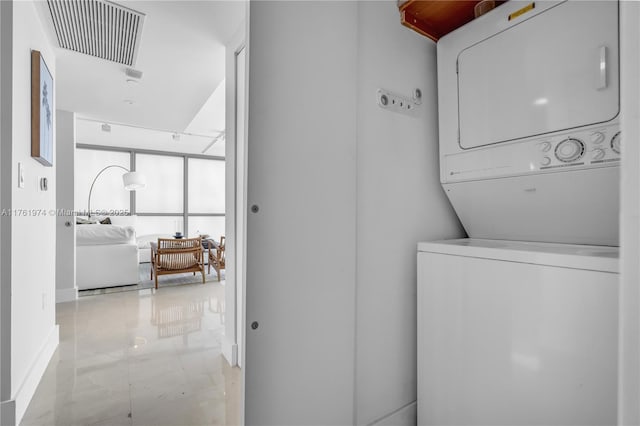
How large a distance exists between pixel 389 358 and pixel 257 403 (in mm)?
651

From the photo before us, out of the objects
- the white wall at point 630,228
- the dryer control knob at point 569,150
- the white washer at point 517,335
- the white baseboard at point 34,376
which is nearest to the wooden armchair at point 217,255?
the white baseboard at point 34,376

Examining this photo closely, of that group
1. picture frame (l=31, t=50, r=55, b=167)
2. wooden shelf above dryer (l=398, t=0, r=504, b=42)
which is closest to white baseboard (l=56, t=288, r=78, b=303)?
picture frame (l=31, t=50, r=55, b=167)

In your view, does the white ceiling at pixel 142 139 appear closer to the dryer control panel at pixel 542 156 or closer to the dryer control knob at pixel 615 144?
the dryer control panel at pixel 542 156

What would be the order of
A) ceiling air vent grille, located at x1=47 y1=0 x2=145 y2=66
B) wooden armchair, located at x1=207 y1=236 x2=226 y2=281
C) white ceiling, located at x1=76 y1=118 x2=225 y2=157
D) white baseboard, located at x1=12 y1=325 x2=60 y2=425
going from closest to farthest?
white baseboard, located at x1=12 y1=325 x2=60 y2=425
ceiling air vent grille, located at x1=47 y1=0 x2=145 y2=66
wooden armchair, located at x1=207 y1=236 x2=226 y2=281
white ceiling, located at x1=76 y1=118 x2=225 y2=157

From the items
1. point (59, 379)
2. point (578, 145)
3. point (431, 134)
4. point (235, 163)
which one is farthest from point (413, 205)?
point (59, 379)

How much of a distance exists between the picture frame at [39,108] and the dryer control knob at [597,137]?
2894 mm

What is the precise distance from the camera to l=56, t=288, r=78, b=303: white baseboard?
3836 millimetres

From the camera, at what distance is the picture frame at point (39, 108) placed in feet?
6.48

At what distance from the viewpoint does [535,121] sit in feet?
4.17

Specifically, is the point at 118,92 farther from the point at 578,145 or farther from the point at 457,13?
the point at 578,145

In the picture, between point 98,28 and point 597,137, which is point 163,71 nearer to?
point 98,28

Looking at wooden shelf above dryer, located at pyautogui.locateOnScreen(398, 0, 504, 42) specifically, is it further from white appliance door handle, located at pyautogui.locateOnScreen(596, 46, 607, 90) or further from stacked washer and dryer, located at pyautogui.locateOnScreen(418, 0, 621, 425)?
white appliance door handle, located at pyautogui.locateOnScreen(596, 46, 607, 90)

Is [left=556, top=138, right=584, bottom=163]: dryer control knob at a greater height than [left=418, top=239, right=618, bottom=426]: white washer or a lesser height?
greater

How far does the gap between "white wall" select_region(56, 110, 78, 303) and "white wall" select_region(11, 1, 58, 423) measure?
1.84 metres
